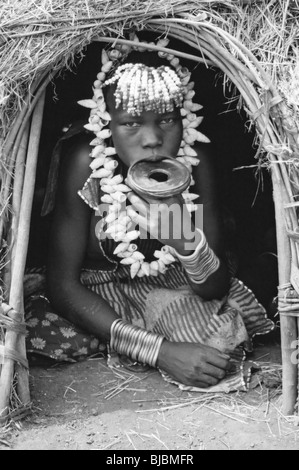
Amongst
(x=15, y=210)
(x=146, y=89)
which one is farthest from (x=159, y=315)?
(x=146, y=89)

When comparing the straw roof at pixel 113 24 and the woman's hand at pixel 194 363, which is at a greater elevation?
the straw roof at pixel 113 24

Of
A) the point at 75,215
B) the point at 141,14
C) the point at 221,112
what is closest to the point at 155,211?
the point at 75,215

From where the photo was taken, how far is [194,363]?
11.6 ft

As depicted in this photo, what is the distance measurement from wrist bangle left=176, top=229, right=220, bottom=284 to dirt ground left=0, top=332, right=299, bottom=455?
0.52 m

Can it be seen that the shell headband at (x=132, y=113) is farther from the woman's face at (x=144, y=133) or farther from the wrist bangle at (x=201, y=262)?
the wrist bangle at (x=201, y=262)

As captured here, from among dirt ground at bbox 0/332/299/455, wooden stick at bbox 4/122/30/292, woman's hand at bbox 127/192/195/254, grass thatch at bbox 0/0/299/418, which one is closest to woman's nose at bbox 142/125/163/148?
woman's hand at bbox 127/192/195/254

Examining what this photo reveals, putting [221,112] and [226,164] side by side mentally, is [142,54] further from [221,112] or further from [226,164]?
[226,164]

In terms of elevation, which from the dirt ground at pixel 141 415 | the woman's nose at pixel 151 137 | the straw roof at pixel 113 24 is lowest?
the dirt ground at pixel 141 415

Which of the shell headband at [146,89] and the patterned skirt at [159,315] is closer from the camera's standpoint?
the shell headband at [146,89]

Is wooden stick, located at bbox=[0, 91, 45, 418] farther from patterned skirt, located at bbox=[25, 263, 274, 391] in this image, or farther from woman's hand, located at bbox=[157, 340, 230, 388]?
woman's hand, located at bbox=[157, 340, 230, 388]

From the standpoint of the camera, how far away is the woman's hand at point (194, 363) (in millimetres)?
3529

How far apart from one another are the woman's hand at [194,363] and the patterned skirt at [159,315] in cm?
11

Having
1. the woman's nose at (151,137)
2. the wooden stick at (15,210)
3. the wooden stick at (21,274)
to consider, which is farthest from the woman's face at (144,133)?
the wooden stick at (15,210)

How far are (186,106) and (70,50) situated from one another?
0.73 meters
